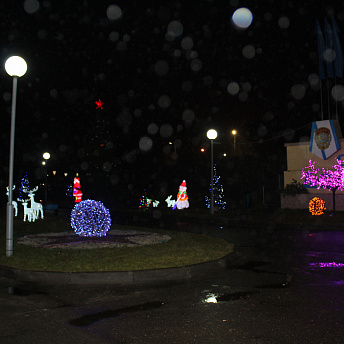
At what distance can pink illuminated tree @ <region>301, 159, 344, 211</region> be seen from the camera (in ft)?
84.7

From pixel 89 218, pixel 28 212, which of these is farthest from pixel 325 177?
pixel 89 218

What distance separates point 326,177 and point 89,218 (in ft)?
58.6

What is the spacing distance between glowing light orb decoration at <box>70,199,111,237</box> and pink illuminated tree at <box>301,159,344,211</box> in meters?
16.0

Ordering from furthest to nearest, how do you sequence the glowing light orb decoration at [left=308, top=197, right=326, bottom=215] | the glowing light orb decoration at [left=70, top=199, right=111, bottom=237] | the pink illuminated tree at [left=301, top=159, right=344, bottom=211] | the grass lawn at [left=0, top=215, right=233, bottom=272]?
the pink illuminated tree at [left=301, top=159, right=344, bottom=211] < the glowing light orb decoration at [left=308, top=197, right=326, bottom=215] < the glowing light orb decoration at [left=70, top=199, right=111, bottom=237] < the grass lawn at [left=0, top=215, right=233, bottom=272]

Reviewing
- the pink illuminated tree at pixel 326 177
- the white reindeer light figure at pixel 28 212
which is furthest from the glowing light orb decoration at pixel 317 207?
the white reindeer light figure at pixel 28 212

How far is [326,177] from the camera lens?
87.6 feet

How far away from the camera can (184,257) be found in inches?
397

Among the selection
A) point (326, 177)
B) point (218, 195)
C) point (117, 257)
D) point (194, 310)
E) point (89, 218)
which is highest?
point (326, 177)

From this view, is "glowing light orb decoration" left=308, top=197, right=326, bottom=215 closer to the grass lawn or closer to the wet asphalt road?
the grass lawn

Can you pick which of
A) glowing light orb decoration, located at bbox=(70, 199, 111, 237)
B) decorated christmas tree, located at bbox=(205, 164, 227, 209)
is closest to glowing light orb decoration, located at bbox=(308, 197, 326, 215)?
decorated christmas tree, located at bbox=(205, 164, 227, 209)

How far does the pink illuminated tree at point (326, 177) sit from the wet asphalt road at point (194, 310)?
17.2 m

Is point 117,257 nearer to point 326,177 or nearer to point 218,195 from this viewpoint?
point 326,177

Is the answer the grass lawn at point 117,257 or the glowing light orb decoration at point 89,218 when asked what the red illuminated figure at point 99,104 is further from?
the grass lawn at point 117,257

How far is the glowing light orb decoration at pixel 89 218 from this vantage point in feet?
44.3
